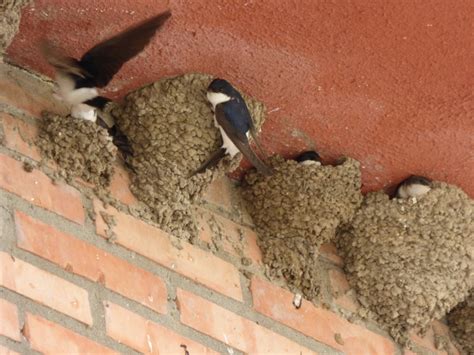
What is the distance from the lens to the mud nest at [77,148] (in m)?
2.89

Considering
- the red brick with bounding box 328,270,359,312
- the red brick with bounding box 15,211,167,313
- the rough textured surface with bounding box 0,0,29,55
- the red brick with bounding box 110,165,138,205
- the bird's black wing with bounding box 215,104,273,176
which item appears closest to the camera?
the red brick with bounding box 15,211,167,313

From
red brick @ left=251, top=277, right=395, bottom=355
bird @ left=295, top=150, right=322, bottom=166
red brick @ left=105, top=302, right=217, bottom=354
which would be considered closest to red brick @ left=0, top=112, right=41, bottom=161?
red brick @ left=105, top=302, right=217, bottom=354

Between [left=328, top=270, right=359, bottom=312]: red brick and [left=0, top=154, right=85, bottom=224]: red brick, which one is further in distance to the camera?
[left=328, top=270, right=359, bottom=312]: red brick

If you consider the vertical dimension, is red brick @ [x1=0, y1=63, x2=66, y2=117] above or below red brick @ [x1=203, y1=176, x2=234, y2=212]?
above

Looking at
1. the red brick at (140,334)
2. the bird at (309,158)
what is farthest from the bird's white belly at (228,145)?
the red brick at (140,334)

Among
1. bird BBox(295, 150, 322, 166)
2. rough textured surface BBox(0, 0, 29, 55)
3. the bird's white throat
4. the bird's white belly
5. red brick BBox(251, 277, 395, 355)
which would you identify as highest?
rough textured surface BBox(0, 0, 29, 55)

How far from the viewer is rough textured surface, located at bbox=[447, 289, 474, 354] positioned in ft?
11.7

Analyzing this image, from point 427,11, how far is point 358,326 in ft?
3.01

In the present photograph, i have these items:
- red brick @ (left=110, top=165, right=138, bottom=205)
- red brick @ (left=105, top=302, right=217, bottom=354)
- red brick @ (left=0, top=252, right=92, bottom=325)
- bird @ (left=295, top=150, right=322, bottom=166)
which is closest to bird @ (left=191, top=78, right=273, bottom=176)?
bird @ (left=295, top=150, right=322, bottom=166)

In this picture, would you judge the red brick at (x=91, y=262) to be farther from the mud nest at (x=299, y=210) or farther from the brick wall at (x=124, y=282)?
the mud nest at (x=299, y=210)

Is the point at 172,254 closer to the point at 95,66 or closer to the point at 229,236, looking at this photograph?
the point at 229,236

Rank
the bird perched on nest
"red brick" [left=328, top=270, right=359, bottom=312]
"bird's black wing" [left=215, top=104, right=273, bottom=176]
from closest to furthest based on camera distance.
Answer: the bird perched on nest → "bird's black wing" [left=215, top=104, right=273, bottom=176] → "red brick" [left=328, top=270, right=359, bottom=312]

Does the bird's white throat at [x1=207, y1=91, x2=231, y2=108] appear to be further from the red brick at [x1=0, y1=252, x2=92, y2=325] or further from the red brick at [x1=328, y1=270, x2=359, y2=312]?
the red brick at [x1=0, y1=252, x2=92, y2=325]

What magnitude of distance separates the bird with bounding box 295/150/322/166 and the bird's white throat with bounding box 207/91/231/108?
0.31m
